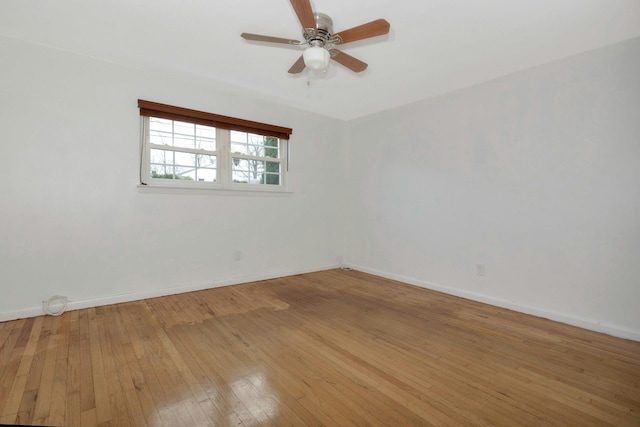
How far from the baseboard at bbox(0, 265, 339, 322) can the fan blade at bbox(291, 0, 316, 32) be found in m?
3.00

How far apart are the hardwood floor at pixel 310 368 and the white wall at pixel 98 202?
0.35 m

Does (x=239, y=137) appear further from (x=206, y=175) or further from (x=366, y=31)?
(x=366, y=31)

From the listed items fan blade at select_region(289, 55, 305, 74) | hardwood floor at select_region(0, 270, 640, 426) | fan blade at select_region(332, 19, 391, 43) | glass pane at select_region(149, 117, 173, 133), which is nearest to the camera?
hardwood floor at select_region(0, 270, 640, 426)

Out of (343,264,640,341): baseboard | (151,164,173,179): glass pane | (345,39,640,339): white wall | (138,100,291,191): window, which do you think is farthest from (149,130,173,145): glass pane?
(343,264,640,341): baseboard

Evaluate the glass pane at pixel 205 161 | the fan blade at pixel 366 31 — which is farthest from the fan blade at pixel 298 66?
the glass pane at pixel 205 161

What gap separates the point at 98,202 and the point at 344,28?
2.86 m

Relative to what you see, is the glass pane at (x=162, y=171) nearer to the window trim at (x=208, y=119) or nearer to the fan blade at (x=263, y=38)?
the window trim at (x=208, y=119)

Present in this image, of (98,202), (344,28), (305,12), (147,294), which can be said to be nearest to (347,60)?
(344,28)

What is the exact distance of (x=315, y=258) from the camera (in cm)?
466

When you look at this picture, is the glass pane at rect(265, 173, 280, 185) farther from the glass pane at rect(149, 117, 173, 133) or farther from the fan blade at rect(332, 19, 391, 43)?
the fan blade at rect(332, 19, 391, 43)

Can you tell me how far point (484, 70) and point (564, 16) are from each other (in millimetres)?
873

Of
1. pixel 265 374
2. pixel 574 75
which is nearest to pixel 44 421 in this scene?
pixel 265 374

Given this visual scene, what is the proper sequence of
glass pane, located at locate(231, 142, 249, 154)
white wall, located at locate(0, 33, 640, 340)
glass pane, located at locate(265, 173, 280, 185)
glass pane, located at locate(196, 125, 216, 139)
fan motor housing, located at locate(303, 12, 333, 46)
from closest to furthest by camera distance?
fan motor housing, located at locate(303, 12, 333, 46), white wall, located at locate(0, 33, 640, 340), glass pane, located at locate(196, 125, 216, 139), glass pane, located at locate(231, 142, 249, 154), glass pane, located at locate(265, 173, 280, 185)

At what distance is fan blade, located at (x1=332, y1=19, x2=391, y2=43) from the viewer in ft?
5.94
